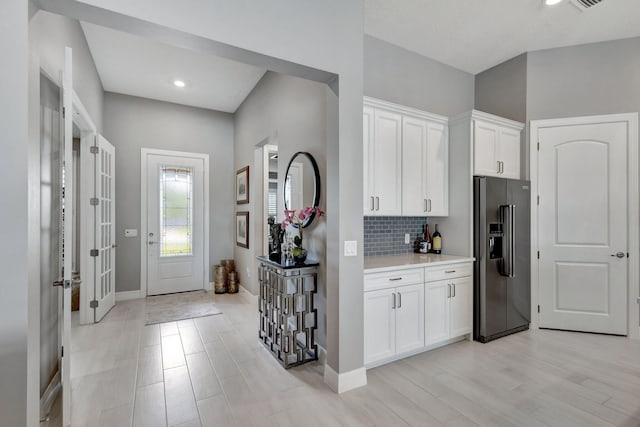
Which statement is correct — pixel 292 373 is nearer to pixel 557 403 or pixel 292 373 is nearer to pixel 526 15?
pixel 557 403

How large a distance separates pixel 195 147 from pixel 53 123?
3107 mm

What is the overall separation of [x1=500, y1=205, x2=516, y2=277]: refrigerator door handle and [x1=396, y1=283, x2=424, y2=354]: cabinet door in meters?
1.12

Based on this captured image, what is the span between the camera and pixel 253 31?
75.0 inches

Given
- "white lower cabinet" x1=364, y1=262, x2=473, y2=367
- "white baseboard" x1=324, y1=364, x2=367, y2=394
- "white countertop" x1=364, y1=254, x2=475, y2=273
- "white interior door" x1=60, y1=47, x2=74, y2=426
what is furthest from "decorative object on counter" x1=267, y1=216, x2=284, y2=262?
"white interior door" x1=60, y1=47, x2=74, y2=426

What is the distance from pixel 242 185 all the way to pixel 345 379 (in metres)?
3.58

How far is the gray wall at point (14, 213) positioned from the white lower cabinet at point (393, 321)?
208 cm

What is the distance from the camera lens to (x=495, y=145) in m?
3.44

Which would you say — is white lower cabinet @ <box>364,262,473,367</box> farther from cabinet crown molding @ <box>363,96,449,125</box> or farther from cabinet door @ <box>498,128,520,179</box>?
cabinet crown molding @ <box>363,96,449,125</box>

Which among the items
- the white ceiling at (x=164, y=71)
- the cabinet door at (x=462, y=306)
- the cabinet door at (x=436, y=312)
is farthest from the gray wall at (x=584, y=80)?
the white ceiling at (x=164, y=71)

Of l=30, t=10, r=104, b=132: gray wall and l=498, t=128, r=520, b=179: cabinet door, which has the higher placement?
l=30, t=10, r=104, b=132: gray wall

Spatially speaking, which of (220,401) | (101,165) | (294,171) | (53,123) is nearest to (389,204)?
(294,171)

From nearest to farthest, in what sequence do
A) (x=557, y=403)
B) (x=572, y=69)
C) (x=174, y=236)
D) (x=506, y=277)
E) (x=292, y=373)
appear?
(x=557, y=403) → (x=292, y=373) → (x=506, y=277) → (x=572, y=69) → (x=174, y=236)

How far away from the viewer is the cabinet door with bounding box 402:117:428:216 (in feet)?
10.2

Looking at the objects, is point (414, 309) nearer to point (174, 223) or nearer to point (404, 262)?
point (404, 262)
